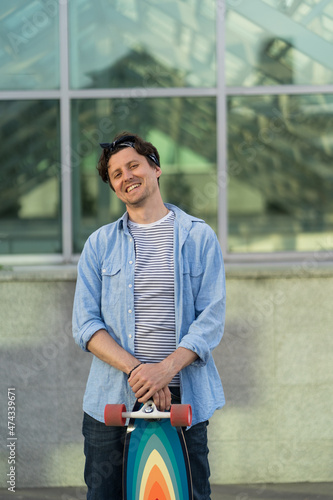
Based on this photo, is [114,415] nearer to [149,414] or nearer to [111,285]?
[149,414]

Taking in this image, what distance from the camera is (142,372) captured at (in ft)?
7.23

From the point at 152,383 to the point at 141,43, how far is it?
324 cm

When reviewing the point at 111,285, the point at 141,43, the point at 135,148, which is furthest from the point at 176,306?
the point at 141,43

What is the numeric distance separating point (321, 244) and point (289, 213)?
33 cm

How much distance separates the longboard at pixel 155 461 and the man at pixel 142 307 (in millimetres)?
118

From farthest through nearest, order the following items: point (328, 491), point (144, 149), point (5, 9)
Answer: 1. point (5, 9)
2. point (328, 491)
3. point (144, 149)

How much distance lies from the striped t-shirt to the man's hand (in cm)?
11

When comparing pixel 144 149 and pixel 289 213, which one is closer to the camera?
pixel 144 149

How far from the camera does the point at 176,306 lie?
2.33 metres

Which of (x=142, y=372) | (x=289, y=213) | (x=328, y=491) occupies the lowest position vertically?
(x=328, y=491)

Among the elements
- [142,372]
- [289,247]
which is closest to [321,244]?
[289,247]

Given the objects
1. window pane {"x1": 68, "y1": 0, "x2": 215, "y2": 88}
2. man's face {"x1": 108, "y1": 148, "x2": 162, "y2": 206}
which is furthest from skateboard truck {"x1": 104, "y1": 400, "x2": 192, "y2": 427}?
window pane {"x1": 68, "y1": 0, "x2": 215, "y2": 88}

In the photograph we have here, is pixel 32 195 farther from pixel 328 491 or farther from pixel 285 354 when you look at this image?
pixel 328 491

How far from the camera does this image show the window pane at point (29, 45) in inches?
187
